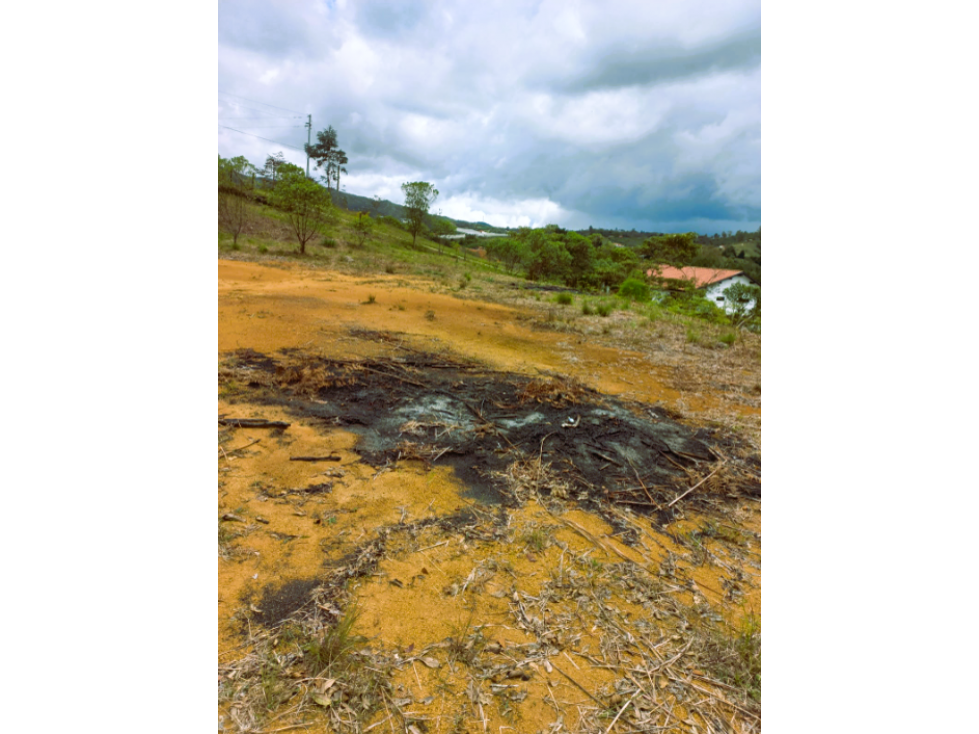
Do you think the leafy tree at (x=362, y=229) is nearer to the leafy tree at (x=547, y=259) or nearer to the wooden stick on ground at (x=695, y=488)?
the leafy tree at (x=547, y=259)

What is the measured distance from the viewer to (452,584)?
8.96ft

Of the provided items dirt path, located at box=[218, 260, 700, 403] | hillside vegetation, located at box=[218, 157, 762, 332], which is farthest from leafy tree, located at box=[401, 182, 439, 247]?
dirt path, located at box=[218, 260, 700, 403]

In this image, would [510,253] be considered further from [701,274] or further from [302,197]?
[302,197]

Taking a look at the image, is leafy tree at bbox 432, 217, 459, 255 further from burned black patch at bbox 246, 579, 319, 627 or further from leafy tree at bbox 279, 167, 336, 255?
burned black patch at bbox 246, 579, 319, 627

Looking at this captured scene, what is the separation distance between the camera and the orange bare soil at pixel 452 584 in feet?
6.52

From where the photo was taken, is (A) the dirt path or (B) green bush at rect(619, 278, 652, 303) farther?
(B) green bush at rect(619, 278, 652, 303)

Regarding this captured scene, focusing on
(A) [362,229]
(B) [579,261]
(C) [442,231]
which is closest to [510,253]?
(B) [579,261]

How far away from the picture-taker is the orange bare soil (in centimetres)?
199

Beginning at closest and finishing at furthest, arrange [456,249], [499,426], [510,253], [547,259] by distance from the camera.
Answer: [499,426] → [547,259] → [510,253] → [456,249]
